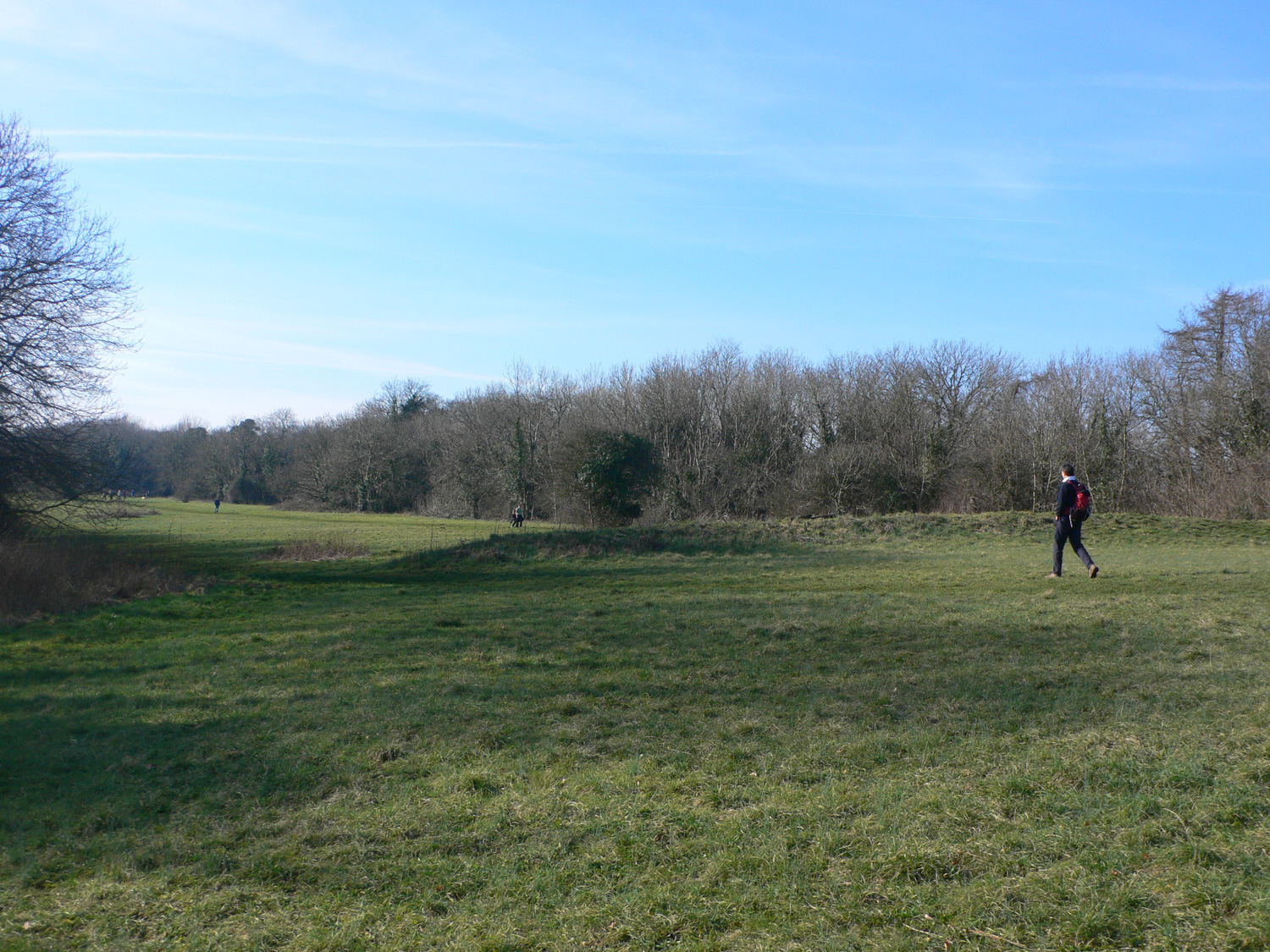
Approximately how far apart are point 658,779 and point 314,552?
71.5 feet

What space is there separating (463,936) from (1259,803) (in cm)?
385

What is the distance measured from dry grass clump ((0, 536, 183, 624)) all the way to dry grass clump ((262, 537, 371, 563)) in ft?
18.3

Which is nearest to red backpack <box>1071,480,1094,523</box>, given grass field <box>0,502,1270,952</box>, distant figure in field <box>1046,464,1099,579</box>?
distant figure in field <box>1046,464,1099,579</box>

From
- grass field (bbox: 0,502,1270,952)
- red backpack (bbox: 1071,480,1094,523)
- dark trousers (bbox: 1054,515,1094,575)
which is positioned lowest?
grass field (bbox: 0,502,1270,952)

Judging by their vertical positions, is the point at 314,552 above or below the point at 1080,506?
below

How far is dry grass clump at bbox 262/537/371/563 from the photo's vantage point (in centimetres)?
2422

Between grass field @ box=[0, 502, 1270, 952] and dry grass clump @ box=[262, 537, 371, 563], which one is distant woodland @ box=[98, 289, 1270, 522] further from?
grass field @ box=[0, 502, 1270, 952]

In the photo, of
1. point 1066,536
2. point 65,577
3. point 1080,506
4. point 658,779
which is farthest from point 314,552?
point 658,779

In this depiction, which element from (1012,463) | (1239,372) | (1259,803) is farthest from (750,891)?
(1239,372)

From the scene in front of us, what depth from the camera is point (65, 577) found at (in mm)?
15391

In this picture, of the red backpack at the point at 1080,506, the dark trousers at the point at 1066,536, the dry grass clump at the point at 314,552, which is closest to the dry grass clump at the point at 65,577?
the dry grass clump at the point at 314,552

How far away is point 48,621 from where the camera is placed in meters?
13.0

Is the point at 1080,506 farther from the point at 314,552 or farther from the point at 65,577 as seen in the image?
the point at 314,552

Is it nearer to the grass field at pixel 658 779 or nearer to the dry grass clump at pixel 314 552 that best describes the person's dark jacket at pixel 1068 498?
the grass field at pixel 658 779
